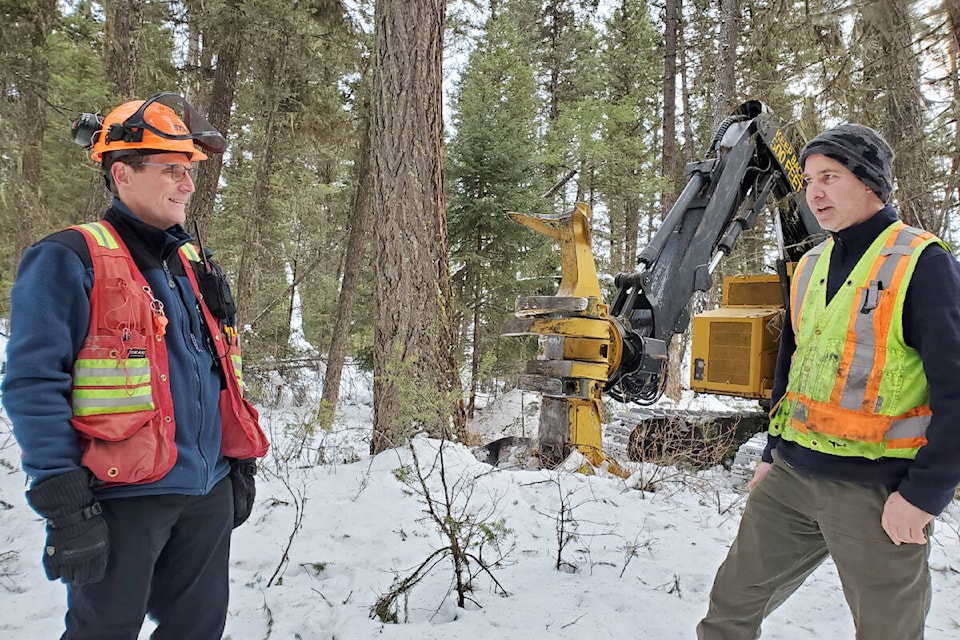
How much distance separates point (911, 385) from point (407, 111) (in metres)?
4.17

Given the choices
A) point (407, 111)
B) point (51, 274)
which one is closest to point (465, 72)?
point (407, 111)

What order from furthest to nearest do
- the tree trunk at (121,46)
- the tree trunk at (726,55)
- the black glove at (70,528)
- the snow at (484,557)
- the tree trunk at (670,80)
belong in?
the tree trunk at (670,80) < the tree trunk at (726,55) < the tree trunk at (121,46) < the snow at (484,557) < the black glove at (70,528)

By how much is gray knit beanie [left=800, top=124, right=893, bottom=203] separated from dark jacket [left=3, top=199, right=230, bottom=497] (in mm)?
2133

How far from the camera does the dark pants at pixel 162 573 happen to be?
1646 millimetres

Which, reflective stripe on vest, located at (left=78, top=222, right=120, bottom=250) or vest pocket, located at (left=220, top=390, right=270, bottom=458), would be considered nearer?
reflective stripe on vest, located at (left=78, top=222, right=120, bottom=250)

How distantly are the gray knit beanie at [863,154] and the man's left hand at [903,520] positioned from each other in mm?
955

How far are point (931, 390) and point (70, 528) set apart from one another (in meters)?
2.31

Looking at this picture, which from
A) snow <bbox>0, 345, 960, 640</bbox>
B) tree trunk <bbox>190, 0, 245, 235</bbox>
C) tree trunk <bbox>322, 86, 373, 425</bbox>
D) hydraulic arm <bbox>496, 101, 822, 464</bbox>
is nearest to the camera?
snow <bbox>0, 345, 960, 640</bbox>

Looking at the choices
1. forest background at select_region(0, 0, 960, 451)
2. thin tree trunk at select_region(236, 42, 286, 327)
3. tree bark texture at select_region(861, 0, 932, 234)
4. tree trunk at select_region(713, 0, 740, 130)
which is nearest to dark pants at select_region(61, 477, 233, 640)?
forest background at select_region(0, 0, 960, 451)

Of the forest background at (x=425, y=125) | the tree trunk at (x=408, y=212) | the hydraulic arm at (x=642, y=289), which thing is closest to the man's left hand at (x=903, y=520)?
the forest background at (x=425, y=125)

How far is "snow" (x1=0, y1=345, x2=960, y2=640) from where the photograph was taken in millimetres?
2686

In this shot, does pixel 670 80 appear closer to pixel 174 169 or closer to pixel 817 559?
pixel 817 559

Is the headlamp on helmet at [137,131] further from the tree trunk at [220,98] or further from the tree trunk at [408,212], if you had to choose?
the tree trunk at [220,98]

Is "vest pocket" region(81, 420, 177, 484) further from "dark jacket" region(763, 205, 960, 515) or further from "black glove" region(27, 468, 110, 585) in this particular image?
"dark jacket" region(763, 205, 960, 515)
